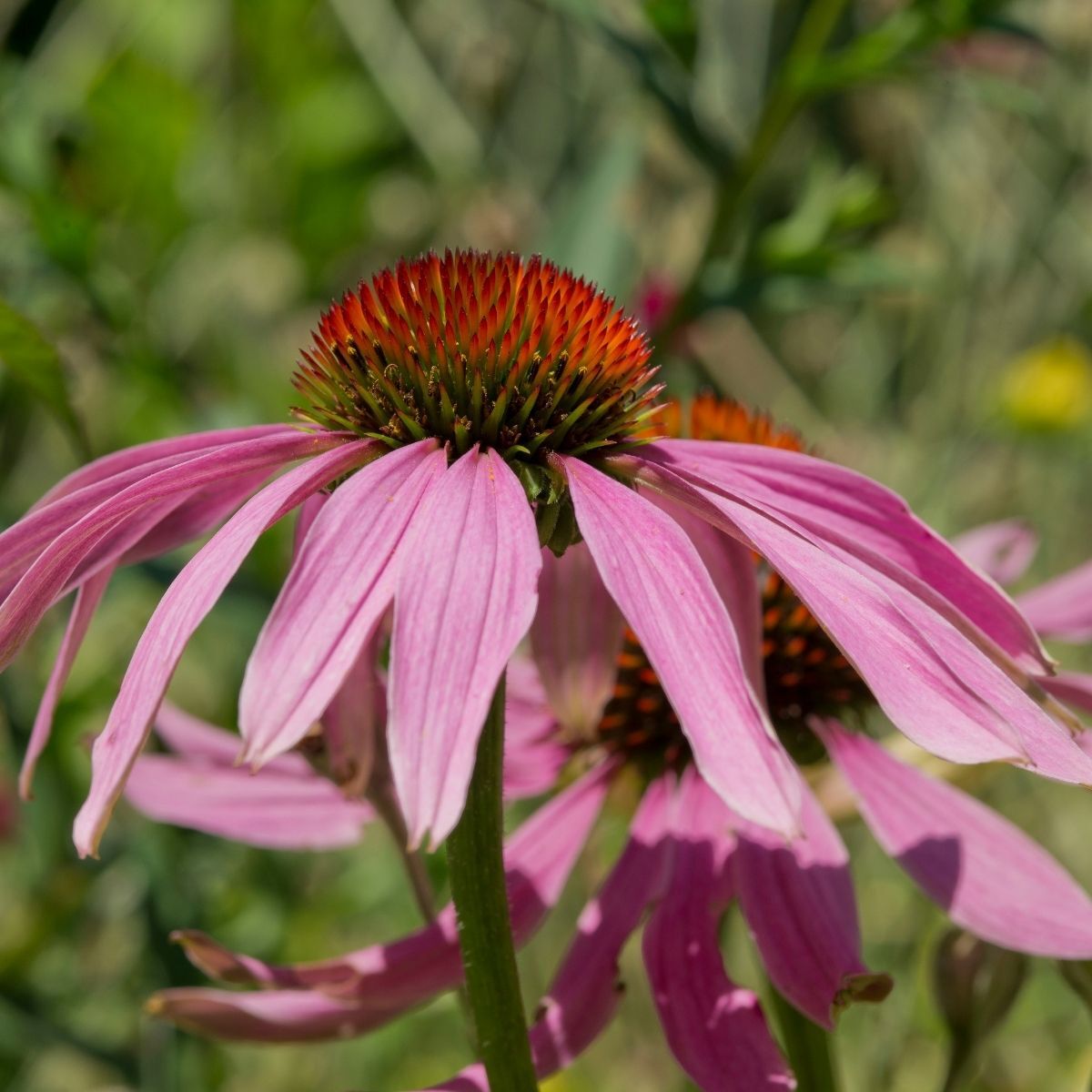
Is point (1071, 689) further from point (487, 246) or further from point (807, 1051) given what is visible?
point (487, 246)

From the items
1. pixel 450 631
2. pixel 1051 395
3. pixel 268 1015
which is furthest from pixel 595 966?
pixel 1051 395

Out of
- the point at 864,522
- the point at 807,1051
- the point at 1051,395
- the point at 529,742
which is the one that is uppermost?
the point at 1051,395

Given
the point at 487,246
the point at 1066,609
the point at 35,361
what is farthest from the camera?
the point at 487,246

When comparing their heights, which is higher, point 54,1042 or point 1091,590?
point 1091,590

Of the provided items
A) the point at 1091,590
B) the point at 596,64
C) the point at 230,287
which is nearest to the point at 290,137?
the point at 230,287

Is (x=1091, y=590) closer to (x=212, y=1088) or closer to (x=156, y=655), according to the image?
(x=156, y=655)

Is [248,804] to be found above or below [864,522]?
below
